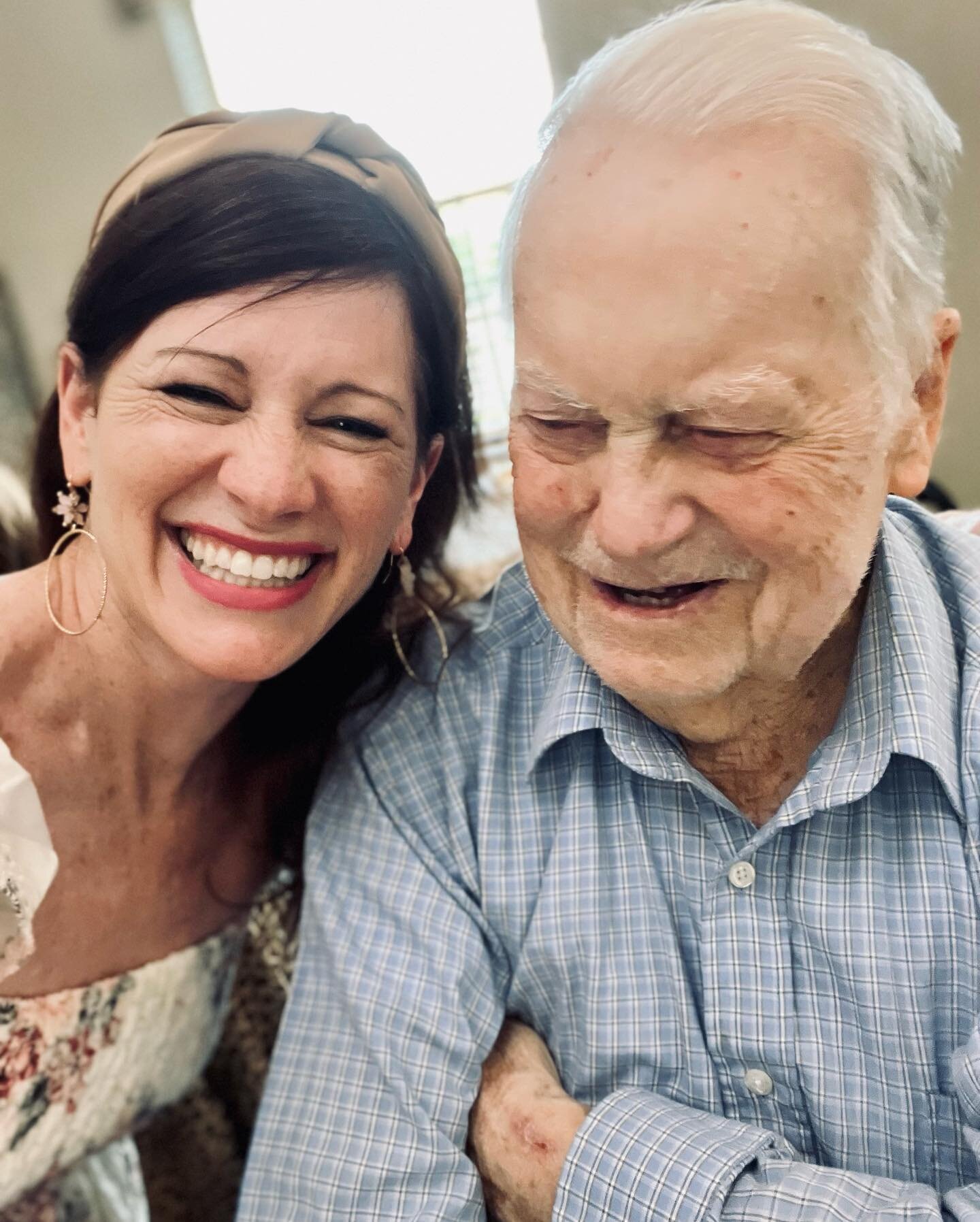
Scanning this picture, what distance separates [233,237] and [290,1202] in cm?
99

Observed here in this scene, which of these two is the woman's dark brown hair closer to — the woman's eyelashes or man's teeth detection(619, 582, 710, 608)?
the woman's eyelashes

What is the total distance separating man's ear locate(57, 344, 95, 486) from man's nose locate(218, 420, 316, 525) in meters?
0.25

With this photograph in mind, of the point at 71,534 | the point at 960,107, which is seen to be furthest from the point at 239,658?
the point at 960,107

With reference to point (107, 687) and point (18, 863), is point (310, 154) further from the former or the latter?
point (18, 863)

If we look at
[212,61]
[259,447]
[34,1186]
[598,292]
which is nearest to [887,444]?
[598,292]

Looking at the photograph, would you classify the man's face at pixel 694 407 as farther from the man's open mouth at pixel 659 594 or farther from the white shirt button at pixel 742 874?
the white shirt button at pixel 742 874

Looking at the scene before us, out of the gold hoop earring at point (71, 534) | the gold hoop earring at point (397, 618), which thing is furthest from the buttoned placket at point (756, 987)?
the gold hoop earring at point (71, 534)

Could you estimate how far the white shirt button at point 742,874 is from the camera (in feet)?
3.26

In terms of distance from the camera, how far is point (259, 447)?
1012 millimetres

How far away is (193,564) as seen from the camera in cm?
110

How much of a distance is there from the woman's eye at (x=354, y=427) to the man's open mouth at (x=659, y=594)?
307mm

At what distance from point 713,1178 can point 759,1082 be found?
14cm

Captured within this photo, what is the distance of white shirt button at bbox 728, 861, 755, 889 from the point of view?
994 millimetres

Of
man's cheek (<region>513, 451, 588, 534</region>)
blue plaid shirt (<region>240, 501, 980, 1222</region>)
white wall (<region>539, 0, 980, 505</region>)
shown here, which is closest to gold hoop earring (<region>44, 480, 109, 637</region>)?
blue plaid shirt (<region>240, 501, 980, 1222</region>)
